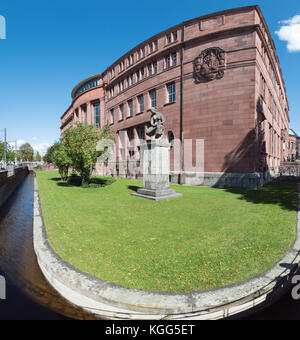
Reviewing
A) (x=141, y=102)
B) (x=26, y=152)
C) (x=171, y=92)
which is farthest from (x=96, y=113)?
(x=26, y=152)

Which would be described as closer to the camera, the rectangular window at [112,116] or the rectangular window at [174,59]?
the rectangular window at [174,59]

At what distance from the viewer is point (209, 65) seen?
16.2 metres

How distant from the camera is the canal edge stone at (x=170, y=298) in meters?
2.48

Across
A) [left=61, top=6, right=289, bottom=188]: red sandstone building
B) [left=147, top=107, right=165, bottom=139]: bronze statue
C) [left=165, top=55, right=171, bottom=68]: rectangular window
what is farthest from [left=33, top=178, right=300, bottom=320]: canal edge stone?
[left=165, top=55, right=171, bottom=68]: rectangular window

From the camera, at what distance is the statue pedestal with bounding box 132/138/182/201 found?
1066 centimetres

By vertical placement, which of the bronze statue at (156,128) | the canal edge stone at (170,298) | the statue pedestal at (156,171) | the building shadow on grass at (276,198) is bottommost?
the canal edge stone at (170,298)

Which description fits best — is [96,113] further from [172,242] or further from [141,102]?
[172,242]

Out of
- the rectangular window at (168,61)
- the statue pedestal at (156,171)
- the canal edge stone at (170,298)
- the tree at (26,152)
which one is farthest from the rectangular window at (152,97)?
the tree at (26,152)

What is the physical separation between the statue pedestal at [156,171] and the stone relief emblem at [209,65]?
955 cm

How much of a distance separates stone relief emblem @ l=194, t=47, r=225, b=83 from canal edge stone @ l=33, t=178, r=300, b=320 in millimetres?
16730

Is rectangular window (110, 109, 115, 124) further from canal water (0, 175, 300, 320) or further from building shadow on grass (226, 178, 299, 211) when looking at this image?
canal water (0, 175, 300, 320)

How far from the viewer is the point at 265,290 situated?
2832mm

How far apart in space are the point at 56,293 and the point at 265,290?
11.9ft

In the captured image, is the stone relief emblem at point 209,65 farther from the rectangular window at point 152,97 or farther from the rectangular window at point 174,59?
the rectangular window at point 152,97
